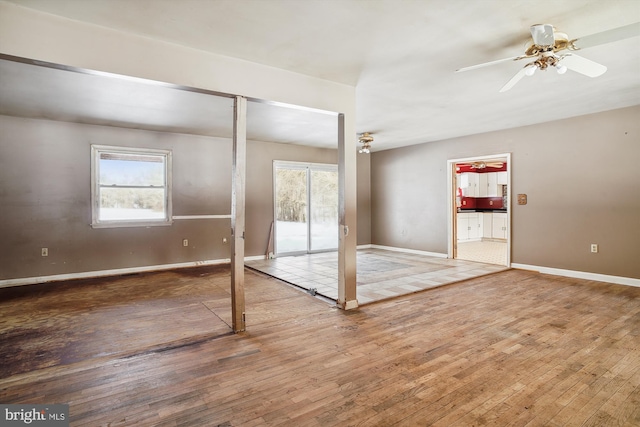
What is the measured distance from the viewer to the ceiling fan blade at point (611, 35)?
2.22 m

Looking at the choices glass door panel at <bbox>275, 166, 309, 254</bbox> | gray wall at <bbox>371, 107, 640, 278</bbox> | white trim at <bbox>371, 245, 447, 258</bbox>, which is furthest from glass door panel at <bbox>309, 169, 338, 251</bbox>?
gray wall at <bbox>371, 107, 640, 278</bbox>

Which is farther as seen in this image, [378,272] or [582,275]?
[378,272]

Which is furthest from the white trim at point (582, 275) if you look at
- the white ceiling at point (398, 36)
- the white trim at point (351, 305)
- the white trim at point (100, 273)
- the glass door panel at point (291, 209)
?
the white trim at point (100, 273)

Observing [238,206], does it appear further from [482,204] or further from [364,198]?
[482,204]

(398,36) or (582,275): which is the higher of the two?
(398,36)

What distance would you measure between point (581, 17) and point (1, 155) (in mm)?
7218

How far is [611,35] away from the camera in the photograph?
7.54 feet

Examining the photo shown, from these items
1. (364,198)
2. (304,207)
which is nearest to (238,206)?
(304,207)

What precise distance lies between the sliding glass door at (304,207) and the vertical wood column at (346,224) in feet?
12.6

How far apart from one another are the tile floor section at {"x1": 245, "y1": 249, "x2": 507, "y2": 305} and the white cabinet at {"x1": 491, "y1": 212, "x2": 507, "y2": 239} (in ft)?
14.1

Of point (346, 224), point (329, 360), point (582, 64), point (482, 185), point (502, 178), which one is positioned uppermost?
point (582, 64)

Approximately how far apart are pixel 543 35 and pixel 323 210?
19.5ft

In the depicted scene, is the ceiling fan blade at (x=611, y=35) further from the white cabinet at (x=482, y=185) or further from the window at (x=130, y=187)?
the white cabinet at (x=482, y=185)

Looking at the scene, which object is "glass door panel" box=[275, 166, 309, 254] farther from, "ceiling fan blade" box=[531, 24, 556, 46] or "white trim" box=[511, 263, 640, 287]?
"ceiling fan blade" box=[531, 24, 556, 46]
